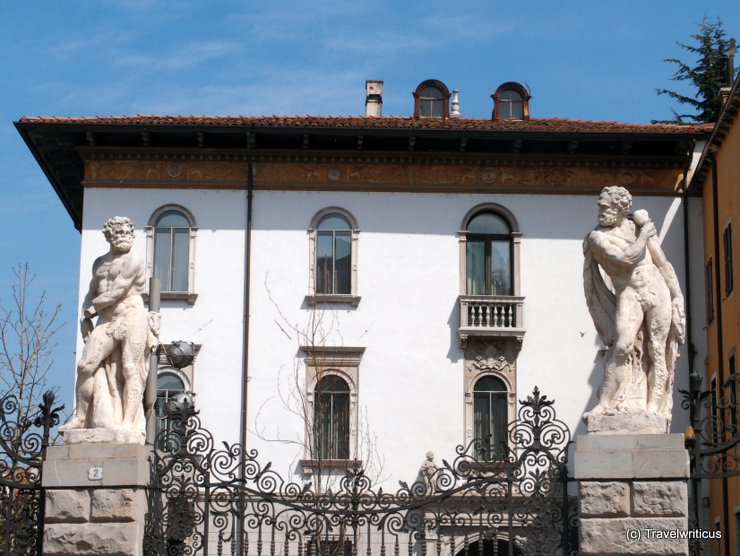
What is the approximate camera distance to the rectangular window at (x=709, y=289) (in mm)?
29984

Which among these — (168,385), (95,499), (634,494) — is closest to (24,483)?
(95,499)

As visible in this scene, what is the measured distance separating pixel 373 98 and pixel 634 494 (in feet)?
72.2

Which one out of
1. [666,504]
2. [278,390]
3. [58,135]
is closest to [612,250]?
[666,504]

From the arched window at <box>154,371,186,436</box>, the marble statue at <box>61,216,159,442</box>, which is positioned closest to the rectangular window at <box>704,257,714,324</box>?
the arched window at <box>154,371,186,436</box>

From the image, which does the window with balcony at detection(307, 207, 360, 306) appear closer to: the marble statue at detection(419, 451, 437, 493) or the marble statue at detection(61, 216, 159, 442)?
the marble statue at detection(419, 451, 437, 493)

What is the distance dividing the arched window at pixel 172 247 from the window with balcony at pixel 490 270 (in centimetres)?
568

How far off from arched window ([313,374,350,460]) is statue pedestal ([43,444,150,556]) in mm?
15120

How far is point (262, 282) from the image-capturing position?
101 ft

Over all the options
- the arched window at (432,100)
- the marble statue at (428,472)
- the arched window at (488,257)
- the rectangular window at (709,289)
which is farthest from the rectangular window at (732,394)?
the arched window at (432,100)

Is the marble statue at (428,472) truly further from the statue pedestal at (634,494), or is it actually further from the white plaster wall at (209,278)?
the white plaster wall at (209,278)

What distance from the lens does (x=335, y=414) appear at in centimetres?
3009

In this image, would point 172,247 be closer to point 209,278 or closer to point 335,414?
point 209,278

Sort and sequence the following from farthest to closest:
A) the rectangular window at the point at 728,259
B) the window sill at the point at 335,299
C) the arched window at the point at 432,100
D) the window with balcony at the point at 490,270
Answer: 1. the arched window at the point at 432,100
2. the window sill at the point at 335,299
3. the window with balcony at the point at 490,270
4. the rectangular window at the point at 728,259

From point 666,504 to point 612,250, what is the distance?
7.85 feet
